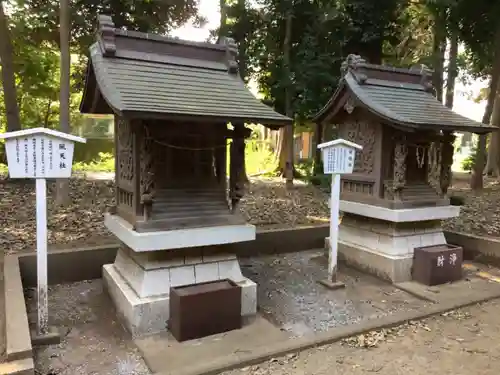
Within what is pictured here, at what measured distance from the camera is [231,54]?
18.9 ft

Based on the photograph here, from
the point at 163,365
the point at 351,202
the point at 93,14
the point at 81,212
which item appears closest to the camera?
the point at 163,365

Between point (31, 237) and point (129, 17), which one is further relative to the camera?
point (129, 17)

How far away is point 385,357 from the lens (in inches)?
166

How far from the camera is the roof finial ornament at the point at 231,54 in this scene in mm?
5719

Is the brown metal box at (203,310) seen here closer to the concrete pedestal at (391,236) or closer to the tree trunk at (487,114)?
the concrete pedestal at (391,236)

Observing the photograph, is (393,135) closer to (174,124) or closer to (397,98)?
(397,98)

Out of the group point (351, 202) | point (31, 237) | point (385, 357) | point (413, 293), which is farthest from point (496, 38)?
point (31, 237)

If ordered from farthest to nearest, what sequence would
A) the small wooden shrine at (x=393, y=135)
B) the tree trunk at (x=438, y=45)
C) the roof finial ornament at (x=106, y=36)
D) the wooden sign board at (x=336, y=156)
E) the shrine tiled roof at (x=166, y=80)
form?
the tree trunk at (x=438, y=45) → the small wooden shrine at (x=393, y=135) → the wooden sign board at (x=336, y=156) → the roof finial ornament at (x=106, y=36) → the shrine tiled roof at (x=166, y=80)

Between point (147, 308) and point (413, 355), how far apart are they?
9.97 ft

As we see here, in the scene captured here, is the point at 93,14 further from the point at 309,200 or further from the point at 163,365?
the point at 163,365

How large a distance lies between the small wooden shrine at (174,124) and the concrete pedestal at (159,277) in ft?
1.18

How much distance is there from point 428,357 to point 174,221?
→ 128 inches

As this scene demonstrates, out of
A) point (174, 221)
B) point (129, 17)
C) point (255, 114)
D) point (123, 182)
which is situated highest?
point (129, 17)

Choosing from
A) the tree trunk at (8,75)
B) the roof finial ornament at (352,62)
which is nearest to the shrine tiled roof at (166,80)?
the roof finial ornament at (352,62)
